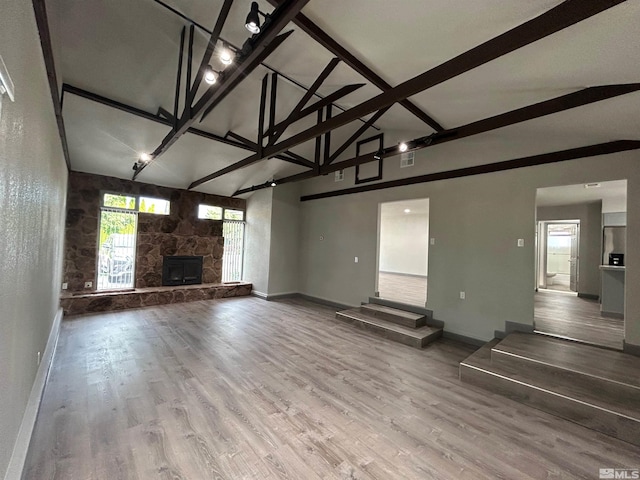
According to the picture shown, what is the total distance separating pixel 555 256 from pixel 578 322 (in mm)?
4903

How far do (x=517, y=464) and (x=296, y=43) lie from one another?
4.56 m

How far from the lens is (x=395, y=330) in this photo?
4523mm

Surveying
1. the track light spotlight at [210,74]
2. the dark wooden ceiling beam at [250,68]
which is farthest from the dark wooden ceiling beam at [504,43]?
the track light spotlight at [210,74]

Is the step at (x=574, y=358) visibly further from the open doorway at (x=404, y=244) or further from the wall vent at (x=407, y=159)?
the open doorway at (x=404, y=244)

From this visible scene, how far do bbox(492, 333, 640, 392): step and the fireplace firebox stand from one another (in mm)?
6794

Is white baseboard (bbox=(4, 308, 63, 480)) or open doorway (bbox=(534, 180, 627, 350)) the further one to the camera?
open doorway (bbox=(534, 180, 627, 350))

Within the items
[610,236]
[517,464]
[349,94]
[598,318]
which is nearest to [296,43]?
[349,94]

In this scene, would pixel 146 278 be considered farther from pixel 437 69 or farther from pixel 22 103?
pixel 437 69

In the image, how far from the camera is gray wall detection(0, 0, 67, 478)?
121 cm

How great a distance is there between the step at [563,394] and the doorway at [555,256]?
646 cm

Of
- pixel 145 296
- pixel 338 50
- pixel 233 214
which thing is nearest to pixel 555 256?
pixel 338 50

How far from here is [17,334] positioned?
163cm

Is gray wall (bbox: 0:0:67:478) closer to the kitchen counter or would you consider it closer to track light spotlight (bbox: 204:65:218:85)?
track light spotlight (bbox: 204:65:218:85)

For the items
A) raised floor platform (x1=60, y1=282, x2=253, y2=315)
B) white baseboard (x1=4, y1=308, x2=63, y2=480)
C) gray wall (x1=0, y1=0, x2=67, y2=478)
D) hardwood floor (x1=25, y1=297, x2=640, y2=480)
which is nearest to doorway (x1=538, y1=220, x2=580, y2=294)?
hardwood floor (x1=25, y1=297, x2=640, y2=480)
